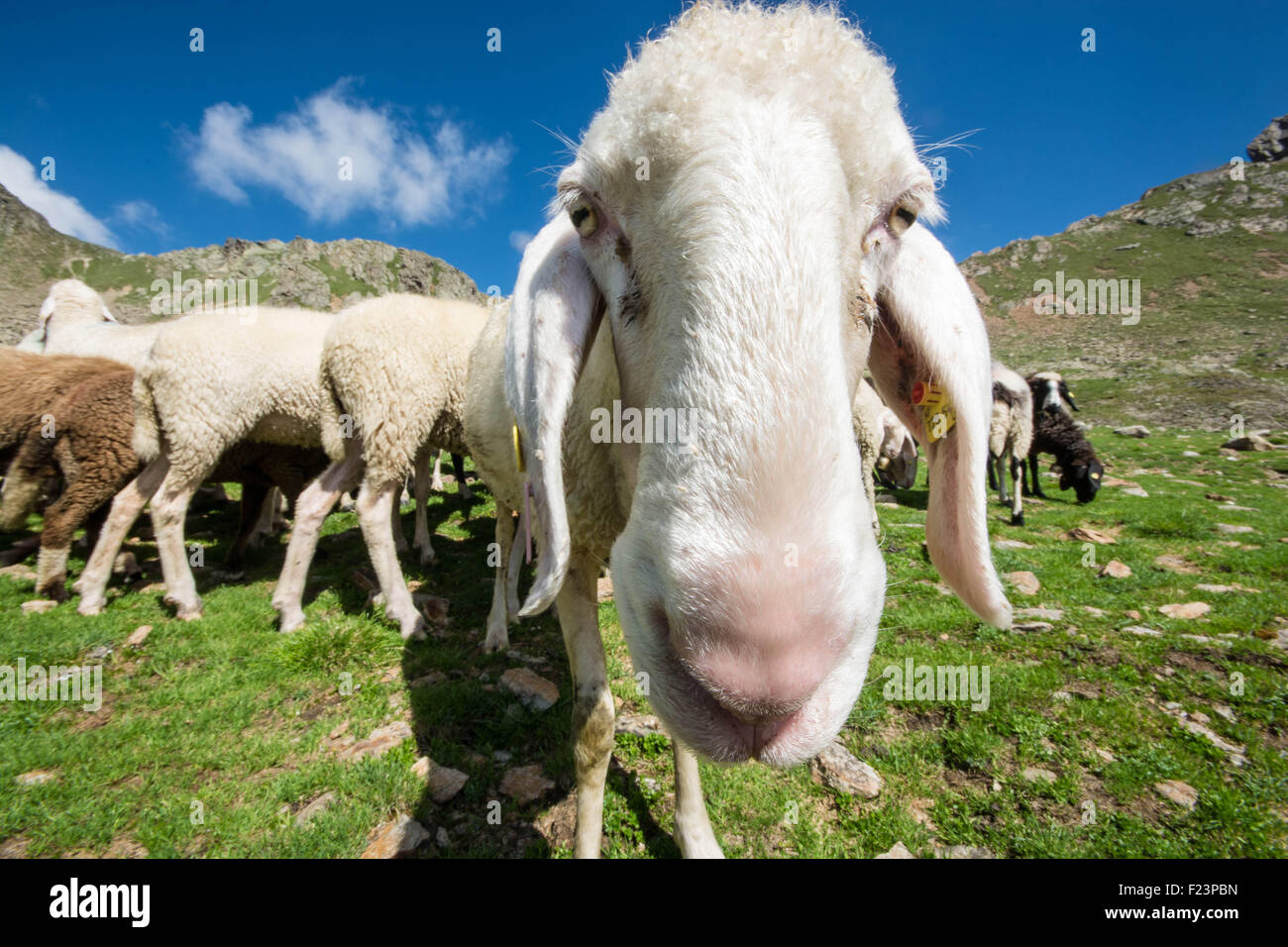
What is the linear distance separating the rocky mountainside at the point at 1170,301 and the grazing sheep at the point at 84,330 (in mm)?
17930

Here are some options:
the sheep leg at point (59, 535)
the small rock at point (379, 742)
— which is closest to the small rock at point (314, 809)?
the small rock at point (379, 742)

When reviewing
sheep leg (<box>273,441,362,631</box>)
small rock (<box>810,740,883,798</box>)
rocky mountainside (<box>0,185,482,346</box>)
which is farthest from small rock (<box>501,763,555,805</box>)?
rocky mountainside (<box>0,185,482,346</box>)

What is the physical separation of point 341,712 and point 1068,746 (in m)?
4.59

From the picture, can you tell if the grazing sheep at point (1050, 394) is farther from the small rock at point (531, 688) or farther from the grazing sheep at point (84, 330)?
the grazing sheep at point (84, 330)

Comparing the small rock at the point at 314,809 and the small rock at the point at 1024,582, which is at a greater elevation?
the small rock at the point at 1024,582

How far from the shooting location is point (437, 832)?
252 cm

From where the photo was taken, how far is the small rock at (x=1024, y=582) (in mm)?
5301

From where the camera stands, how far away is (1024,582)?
5.44m

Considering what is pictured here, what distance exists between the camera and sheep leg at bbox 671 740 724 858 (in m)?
2.35

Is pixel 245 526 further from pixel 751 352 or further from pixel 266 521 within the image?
pixel 751 352

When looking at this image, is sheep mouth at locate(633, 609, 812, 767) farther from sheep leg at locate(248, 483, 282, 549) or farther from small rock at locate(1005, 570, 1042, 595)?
sheep leg at locate(248, 483, 282, 549)

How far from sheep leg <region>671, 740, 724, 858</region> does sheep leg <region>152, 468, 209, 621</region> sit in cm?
494

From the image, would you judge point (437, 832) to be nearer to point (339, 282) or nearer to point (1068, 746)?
point (1068, 746)

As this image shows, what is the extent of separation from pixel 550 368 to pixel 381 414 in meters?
3.96
